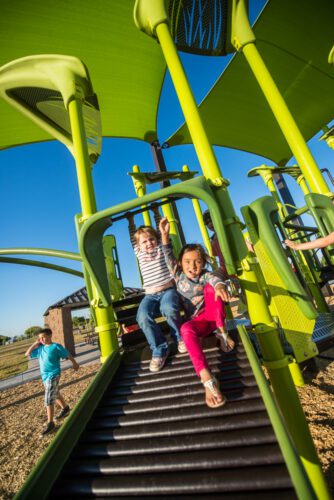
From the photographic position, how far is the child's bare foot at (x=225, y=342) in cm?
205

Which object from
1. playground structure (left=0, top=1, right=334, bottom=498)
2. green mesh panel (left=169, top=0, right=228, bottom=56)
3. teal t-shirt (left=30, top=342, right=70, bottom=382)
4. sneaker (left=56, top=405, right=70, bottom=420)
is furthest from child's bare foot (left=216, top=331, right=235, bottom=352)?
green mesh panel (left=169, top=0, right=228, bottom=56)

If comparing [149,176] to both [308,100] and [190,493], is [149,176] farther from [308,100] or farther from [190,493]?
[308,100]

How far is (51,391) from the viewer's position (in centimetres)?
A: 445

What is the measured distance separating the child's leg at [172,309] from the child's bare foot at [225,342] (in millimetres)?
443

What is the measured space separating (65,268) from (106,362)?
2.68m

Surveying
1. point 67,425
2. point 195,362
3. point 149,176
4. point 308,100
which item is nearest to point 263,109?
point 308,100

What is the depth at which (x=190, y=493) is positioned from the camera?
120cm

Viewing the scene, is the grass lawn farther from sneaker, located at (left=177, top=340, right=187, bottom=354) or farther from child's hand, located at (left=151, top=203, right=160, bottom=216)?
sneaker, located at (left=177, top=340, right=187, bottom=354)

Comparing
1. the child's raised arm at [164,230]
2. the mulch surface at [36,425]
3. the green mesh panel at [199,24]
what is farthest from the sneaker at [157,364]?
the green mesh panel at [199,24]

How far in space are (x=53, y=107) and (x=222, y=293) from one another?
154 inches

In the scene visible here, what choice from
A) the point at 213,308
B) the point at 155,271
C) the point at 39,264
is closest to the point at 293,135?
the point at 155,271

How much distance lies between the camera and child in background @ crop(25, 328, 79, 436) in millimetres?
4375

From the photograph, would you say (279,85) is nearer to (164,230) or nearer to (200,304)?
(164,230)

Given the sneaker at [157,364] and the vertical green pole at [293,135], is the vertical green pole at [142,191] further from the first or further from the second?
the sneaker at [157,364]
